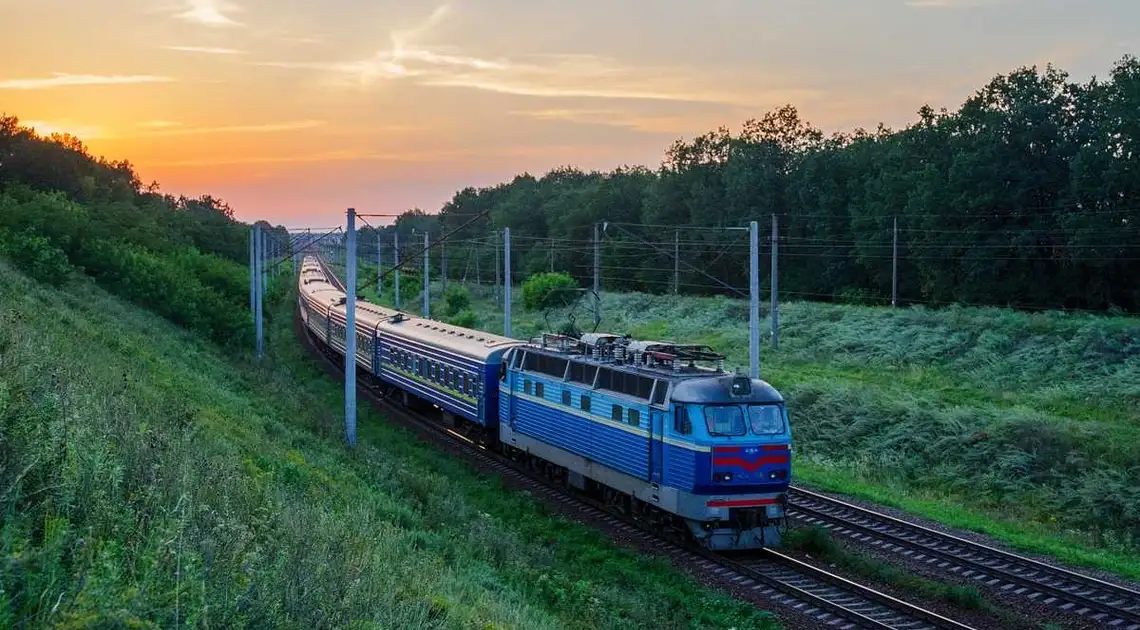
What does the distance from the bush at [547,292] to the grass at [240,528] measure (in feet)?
108

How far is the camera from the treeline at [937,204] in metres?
43.0

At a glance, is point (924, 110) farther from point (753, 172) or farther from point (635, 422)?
point (635, 422)

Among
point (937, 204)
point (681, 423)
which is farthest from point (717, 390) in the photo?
point (937, 204)

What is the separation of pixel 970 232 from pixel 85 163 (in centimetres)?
6335

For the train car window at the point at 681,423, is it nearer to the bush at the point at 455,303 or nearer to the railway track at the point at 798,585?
the railway track at the point at 798,585

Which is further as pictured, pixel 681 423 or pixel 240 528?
pixel 681 423

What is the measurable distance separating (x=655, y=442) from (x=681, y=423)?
982 millimetres

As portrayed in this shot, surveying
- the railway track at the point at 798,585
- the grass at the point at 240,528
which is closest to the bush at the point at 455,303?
the grass at the point at 240,528

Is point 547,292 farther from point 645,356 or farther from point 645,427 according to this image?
point 645,427

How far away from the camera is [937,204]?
165ft

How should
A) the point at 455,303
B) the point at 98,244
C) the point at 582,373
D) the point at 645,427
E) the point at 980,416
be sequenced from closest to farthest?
the point at 645,427, the point at 582,373, the point at 980,416, the point at 98,244, the point at 455,303

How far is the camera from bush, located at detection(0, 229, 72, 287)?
106 ft

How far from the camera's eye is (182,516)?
8.34 meters


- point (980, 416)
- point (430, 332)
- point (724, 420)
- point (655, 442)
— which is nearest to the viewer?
point (724, 420)
